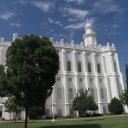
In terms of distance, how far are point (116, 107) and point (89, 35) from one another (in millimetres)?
29682

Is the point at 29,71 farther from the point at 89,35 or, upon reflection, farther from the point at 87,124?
the point at 89,35

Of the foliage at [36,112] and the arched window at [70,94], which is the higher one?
the arched window at [70,94]

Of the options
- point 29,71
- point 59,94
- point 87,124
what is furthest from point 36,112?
point 29,71

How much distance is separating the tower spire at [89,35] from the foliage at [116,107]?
24627mm

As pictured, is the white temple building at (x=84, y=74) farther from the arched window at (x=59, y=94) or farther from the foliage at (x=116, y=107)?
the foliage at (x=116, y=107)

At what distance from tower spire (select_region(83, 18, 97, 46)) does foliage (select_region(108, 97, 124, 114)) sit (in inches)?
970

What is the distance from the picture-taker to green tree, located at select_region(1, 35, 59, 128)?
86.4 feet

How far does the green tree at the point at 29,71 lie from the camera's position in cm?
2633

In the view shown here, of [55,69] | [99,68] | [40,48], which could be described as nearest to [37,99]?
[55,69]

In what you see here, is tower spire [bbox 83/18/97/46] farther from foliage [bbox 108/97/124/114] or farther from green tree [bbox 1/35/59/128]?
green tree [bbox 1/35/59/128]

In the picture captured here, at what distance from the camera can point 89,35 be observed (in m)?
81.8

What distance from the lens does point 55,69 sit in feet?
93.8

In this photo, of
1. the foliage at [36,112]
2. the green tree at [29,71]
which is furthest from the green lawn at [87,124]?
the foliage at [36,112]

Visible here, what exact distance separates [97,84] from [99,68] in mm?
6187
